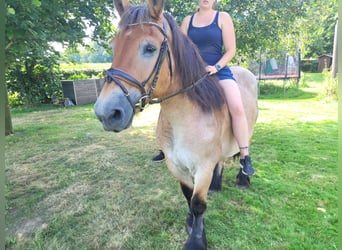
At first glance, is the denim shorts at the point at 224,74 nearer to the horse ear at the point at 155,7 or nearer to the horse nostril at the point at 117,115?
the horse ear at the point at 155,7

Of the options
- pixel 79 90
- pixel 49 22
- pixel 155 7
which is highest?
pixel 49 22

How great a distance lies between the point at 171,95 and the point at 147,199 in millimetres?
1652

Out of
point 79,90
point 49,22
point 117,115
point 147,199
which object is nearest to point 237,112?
point 117,115

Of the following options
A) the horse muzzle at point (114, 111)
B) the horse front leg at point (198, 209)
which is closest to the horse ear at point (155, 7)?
the horse muzzle at point (114, 111)

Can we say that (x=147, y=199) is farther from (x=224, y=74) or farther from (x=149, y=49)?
(x=149, y=49)

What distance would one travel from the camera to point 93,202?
289 centimetres

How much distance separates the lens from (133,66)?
136 centimetres

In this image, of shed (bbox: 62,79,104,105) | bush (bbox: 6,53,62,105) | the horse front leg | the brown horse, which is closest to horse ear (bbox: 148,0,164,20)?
the brown horse

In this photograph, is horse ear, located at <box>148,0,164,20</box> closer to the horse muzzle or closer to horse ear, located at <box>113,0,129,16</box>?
horse ear, located at <box>113,0,129,16</box>

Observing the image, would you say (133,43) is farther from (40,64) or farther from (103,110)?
(40,64)

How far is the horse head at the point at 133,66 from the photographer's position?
1304 mm

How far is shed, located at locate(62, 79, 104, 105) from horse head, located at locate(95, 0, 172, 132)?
460 inches

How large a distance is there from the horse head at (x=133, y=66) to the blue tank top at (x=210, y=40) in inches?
26.2

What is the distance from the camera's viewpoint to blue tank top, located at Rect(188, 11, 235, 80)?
2.05m
